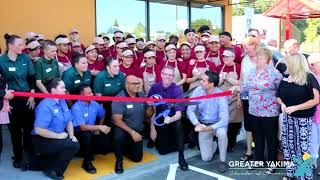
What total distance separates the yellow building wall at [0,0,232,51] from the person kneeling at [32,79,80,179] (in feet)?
11.5

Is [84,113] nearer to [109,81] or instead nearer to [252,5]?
[109,81]

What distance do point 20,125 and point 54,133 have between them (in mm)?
733

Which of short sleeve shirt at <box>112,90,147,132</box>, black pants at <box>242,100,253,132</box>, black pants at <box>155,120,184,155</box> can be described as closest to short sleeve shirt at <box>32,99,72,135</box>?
short sleeve shirt at <box>112,90,147,132</box>

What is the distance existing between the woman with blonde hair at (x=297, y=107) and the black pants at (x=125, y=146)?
2.00 metres

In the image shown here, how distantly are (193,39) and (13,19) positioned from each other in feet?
12.1

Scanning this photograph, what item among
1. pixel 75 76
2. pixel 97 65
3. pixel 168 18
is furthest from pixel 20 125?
pixel 168 18

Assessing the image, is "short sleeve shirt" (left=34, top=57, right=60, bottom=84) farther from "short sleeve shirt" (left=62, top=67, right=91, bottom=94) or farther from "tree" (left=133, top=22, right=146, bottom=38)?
"tree" (left=133, top=22, right=146, bottom=38)

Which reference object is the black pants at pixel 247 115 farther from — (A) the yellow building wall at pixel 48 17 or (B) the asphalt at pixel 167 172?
(A) the yellow building wall at pixel 48 17

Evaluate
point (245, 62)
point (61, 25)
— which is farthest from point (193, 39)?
point (61, 25)

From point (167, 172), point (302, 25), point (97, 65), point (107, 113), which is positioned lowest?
point (167, 172)

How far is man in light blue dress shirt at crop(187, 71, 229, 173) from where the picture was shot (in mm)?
5219

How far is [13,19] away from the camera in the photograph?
24.8 ft

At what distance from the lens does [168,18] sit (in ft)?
37.3

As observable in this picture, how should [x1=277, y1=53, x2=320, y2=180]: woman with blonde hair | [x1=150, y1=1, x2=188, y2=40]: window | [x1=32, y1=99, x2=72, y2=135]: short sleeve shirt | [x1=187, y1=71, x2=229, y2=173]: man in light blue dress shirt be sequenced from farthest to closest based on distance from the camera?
[x1=150, y1=1, x2=188, y2=40]: window, [x1=187, y1=71, x2=229, y2=173]: man in light blue dress shirt, [x1=32, y1=99, x2=72, y2=135]: short sleeve shirt, [x1=277, y1=53, x2=320, y2=180]: woman with blonde hair
